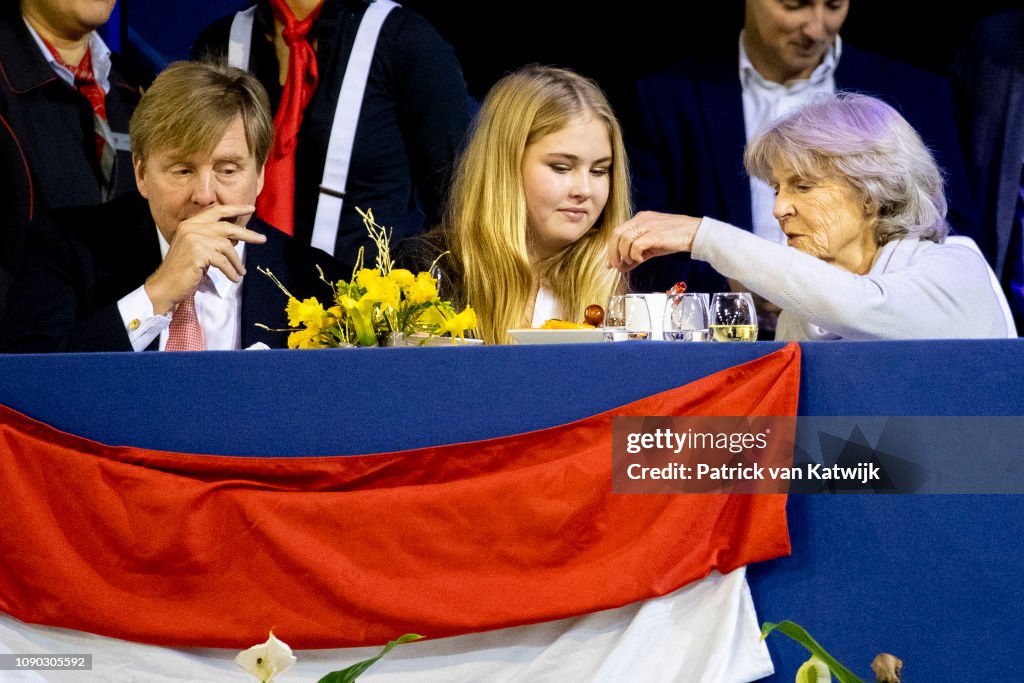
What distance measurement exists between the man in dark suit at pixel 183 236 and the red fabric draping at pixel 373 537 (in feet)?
2.37

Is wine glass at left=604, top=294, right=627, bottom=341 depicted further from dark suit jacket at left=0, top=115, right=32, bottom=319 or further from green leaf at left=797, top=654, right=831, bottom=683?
dark suit jacket at left=0, top=115, right=32, bottom=319

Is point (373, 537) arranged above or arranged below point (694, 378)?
below

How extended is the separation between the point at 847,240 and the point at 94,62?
216 cm

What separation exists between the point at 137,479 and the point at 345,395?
328 mm

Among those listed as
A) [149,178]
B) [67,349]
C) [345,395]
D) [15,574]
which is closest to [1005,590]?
[345,395]

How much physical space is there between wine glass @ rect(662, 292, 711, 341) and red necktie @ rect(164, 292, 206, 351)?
1.05 meters

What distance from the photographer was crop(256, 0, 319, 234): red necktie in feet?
10.7

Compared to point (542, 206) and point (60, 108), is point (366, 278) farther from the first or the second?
point (60, 108)

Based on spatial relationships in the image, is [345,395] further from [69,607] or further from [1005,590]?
[1005,590]

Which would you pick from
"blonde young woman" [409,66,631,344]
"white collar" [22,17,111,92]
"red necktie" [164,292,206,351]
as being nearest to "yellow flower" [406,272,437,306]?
"blonde young woman" [409,66,631,344]

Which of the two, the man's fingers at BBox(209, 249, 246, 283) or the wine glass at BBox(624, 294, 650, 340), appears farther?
the man's fingers at BBox(209, 249, 246, 283)

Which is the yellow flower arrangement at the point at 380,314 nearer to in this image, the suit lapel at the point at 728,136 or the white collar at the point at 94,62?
the suit lapel at the point at 728,136

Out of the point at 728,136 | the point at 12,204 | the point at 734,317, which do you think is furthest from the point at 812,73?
the point at 12,204

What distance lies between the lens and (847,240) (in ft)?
7.50
